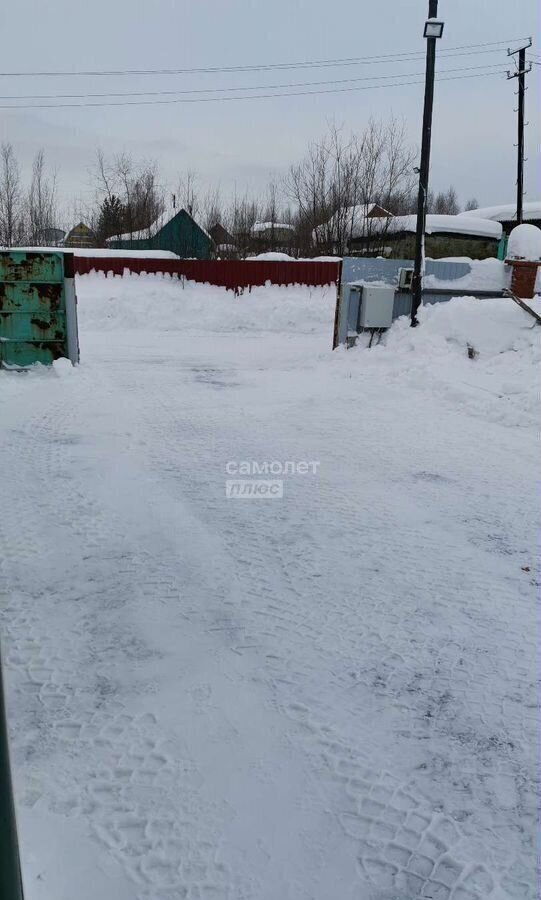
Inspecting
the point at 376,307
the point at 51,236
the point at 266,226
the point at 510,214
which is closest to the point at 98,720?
the point at 376,307

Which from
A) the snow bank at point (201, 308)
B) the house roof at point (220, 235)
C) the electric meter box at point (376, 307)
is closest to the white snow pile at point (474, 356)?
the electric meter box at point (376, 307)

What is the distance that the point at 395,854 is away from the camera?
74.4 inches

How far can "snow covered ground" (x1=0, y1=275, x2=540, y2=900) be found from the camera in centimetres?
189

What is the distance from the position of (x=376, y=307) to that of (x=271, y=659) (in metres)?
9.62

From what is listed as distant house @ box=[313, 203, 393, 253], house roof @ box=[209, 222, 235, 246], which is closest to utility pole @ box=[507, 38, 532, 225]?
distant house @ box=[313, 203, 393, 253]

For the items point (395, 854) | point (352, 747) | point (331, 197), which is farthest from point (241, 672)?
point (331, 197)

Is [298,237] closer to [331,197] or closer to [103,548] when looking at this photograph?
[331,197]

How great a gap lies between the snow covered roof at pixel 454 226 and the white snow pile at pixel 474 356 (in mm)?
16147

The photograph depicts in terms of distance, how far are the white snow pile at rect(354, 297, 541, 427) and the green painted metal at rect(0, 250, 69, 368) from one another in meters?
4.90

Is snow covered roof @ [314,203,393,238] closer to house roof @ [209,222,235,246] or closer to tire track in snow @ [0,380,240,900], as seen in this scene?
house roof @ [209,222,235,246]

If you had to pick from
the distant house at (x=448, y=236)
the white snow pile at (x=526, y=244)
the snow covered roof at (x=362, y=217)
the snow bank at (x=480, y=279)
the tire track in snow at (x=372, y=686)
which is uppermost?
the snow covered roof at (x=362, y=217)

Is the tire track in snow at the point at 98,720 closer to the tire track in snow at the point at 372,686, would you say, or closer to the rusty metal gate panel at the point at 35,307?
the tire track in snow at the point at 372,686

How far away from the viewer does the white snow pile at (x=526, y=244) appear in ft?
38.7

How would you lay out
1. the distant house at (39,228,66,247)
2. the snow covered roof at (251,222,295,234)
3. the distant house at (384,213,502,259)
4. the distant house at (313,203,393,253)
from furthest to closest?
the distant house at (39,228,66,247) → the snow covered roof at (251,222,295,234) → the distant house at (313,203,393,253) → the distant house at (384,213,502,259)
